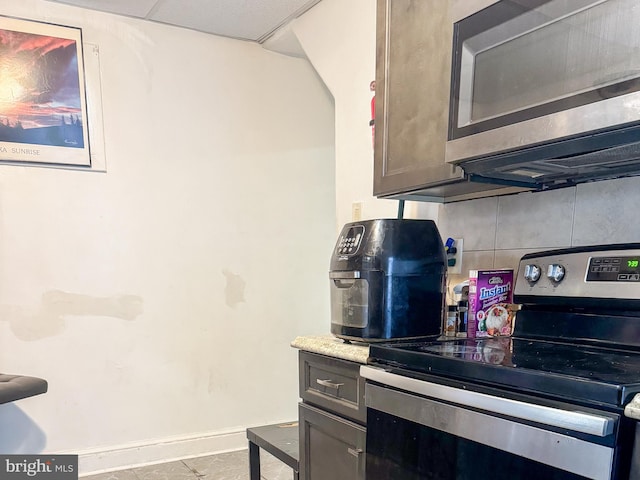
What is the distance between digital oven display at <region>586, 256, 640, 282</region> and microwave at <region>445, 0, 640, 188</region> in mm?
227

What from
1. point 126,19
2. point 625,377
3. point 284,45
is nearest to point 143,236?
point 126,19

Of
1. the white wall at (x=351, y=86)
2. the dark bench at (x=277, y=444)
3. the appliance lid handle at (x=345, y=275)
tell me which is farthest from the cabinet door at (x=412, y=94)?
the dark bench at (x=277, y=444)

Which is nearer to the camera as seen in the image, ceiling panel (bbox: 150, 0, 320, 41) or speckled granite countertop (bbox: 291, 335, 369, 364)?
speckled granite countertop (bbox: 291, 335, 369, 364)

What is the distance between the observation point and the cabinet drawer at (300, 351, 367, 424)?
51.7 inches

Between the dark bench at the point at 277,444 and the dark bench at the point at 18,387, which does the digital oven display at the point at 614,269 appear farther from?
the dark bench at the point at 18,387

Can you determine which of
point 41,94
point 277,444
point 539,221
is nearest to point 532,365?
point 539,221

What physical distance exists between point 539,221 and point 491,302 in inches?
10.8

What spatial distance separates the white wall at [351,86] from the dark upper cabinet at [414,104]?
1.36 ft

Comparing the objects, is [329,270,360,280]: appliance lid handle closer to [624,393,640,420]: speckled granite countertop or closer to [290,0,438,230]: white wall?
[290,0,438,230]: white wall

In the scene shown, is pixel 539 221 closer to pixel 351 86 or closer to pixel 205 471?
pixel 351 86

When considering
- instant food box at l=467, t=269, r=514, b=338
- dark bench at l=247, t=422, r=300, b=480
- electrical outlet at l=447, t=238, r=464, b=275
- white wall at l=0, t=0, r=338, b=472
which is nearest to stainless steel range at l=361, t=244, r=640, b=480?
instant food box at l=467, t=269, r=514, b=338

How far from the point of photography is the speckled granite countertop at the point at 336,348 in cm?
130

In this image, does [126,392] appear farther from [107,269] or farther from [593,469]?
[593,469]

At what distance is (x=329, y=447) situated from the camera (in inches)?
56.6
